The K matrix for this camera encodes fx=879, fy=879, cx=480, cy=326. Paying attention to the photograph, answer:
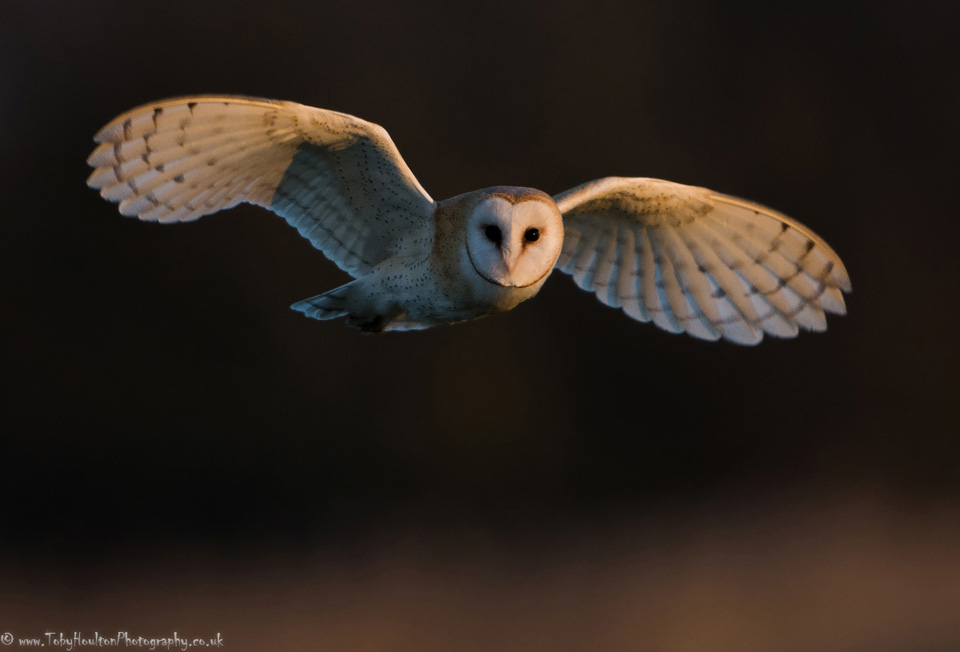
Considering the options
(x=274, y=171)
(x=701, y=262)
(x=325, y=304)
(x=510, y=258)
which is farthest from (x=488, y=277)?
(x=701, y=262)

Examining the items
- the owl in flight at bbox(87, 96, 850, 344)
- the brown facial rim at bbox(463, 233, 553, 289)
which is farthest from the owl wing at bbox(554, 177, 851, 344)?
the brown facial rim at bbox(463, 233, 553, 289)

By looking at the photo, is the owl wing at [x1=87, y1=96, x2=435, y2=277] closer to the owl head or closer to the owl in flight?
the owl in flight

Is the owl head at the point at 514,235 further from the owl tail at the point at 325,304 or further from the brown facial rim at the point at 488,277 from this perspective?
the owl tail at the point at 325,304

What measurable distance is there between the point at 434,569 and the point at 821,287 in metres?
2.86

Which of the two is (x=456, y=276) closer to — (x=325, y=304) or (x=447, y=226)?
(x=447, y=226)

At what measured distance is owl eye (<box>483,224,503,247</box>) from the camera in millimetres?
1575

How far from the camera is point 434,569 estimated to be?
434 cm

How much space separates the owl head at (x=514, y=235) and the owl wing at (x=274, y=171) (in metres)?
0.22

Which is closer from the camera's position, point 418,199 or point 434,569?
point 418,199

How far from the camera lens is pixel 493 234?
1585 millimetres

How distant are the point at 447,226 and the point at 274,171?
41cm

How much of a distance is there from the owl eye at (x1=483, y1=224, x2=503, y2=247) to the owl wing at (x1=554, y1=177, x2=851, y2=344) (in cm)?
37

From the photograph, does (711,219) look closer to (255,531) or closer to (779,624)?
(255,531)

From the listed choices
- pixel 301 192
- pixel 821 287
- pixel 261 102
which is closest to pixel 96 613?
pixel 301 192
